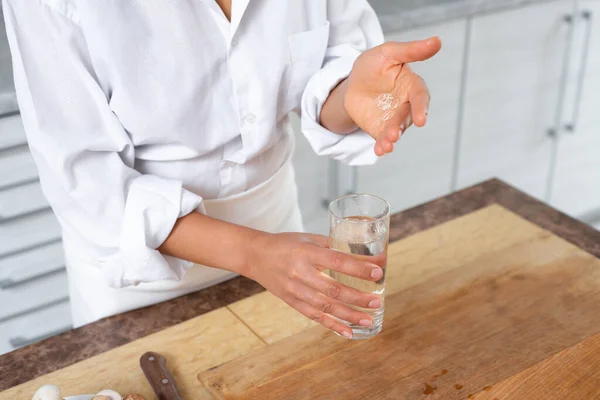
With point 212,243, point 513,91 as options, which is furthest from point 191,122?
point 513,91

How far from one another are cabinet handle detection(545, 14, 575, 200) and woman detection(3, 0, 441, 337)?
4.64 feet

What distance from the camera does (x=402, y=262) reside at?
108 centimetres

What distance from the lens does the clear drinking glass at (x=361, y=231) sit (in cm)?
79

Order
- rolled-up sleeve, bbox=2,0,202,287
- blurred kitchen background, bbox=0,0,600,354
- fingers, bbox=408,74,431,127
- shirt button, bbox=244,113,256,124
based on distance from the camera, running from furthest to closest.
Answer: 1. blurred kitchen background, bbox=0,0,600,354
2. shirt button, bbox=244,113,256,124
3. rolled-up sleeve, bbox=2,0,202,287
4. fingers, bbox=408,74,431,127

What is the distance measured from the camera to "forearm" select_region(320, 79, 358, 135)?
1011 mm

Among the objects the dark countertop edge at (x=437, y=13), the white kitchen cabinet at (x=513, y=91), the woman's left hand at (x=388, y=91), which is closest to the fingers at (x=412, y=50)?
the woman's left hand at (x=388, y=91)

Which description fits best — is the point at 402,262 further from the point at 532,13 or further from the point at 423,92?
the point at 532,13

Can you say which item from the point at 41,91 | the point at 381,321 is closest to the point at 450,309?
the point at 381,321

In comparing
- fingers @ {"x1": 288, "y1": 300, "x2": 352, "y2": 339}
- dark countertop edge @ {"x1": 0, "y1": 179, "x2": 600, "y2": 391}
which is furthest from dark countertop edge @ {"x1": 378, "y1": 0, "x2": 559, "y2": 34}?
fingers @ {"x1": 288, "y1": 300, "x2": 352, "y2": 339}

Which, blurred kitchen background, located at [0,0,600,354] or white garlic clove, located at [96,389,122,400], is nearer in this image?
white garlic clove, located at [96,389,122,400]

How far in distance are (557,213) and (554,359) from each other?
40 cm

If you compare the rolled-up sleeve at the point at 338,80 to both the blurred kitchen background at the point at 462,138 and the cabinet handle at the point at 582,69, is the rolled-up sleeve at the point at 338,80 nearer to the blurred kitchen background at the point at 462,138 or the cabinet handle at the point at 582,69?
the blurred kitchen background at the point at 462,138

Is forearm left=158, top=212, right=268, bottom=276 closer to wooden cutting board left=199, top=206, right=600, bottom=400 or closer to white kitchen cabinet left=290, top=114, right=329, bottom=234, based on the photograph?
wooden cutting board left=199, top=206, right=600, bottom=400

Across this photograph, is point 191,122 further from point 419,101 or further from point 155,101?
point 419,101
